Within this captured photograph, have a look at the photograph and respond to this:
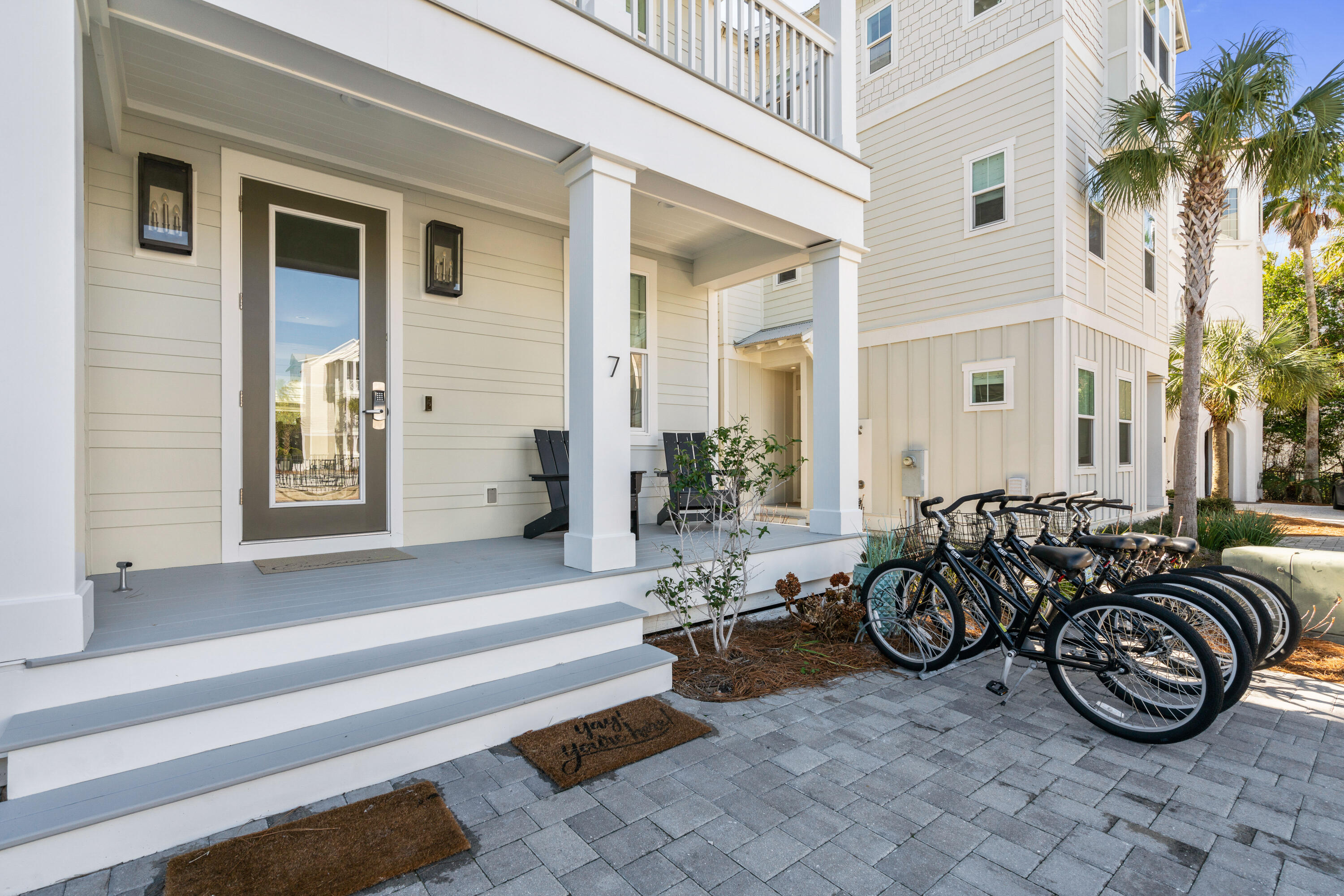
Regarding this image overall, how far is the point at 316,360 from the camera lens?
4.04m

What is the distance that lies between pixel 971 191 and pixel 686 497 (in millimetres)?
5654

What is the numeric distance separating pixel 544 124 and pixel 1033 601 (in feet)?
10.8

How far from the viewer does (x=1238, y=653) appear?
244 centimetres

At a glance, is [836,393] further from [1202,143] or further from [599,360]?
[1202,143]

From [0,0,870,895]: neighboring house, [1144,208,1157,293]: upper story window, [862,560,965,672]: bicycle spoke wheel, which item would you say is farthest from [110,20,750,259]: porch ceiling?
[1144,208,1157,293]: upper story window

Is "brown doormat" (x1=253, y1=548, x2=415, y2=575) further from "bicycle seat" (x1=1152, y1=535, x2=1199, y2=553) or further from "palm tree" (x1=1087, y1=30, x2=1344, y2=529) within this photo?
"palm tree" (x1=1087, y1=30, x2=1344, y2=529)

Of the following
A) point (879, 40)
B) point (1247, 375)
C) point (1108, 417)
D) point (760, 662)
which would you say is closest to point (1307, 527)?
point (1247, 375)

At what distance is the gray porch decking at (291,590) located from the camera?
2.37 metres

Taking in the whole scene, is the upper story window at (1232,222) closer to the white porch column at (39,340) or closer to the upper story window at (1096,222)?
the upper story window at (1096,222)

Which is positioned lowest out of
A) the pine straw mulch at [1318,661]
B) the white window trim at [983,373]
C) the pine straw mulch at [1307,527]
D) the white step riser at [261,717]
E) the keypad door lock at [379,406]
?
the pine straw mulch at [1318,661]

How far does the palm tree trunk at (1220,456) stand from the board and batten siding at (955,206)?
8.16 metres

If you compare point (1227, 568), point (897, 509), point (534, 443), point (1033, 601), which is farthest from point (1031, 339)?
point (534, 443)

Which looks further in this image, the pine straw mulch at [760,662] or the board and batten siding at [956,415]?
the board and batten siding at [956,415]

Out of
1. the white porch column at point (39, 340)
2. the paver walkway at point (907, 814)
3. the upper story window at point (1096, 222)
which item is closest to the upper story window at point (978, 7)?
the upper story window at point (1096, 222)
